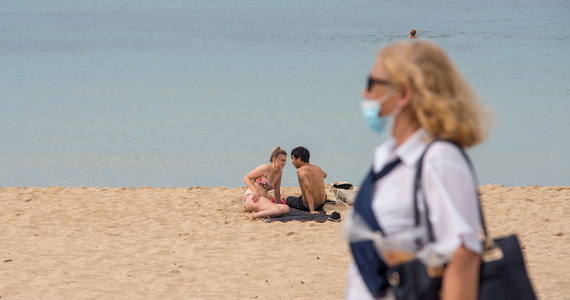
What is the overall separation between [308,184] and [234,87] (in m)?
22.8

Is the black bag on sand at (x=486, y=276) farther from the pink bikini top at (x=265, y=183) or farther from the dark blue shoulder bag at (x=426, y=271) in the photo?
the pink bikini top at (x=265, y=183)

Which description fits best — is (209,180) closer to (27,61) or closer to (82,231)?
(82,231)

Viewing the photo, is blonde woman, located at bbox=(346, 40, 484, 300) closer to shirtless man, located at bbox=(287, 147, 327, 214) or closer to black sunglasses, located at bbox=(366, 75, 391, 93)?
black sunglasses, located at bbox=(366, 75, 391, 93)

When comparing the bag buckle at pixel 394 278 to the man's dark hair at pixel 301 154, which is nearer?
the bag buckle at pixel 394 278

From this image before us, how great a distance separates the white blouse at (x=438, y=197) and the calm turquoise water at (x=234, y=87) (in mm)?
219

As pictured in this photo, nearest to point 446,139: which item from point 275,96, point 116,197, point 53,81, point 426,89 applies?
point 426,89

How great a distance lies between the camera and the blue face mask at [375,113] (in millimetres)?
2643

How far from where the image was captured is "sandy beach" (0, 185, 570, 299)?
8.11m

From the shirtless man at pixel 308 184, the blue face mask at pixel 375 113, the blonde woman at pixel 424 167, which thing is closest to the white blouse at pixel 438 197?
the blonde woman at pixel 424 167

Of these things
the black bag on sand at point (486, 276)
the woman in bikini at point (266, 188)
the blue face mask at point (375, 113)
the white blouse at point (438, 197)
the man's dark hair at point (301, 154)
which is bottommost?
the woman in bikini at point (266, 188)

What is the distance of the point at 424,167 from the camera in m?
2.48

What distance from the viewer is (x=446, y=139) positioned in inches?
99.0

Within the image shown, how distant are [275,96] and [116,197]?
724 inches

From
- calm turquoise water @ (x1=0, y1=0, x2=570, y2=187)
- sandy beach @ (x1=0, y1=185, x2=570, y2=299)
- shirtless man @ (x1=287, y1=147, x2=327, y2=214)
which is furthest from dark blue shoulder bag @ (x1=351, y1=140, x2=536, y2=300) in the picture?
shirtless man @ (x1=287, y1=147, x2=327, y2=214)
